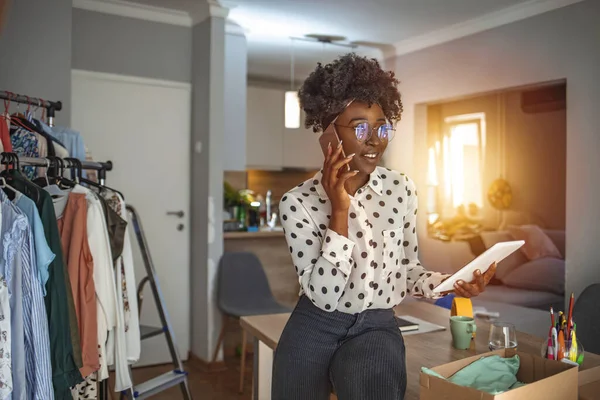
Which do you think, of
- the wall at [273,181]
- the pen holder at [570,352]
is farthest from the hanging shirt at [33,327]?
the wall at [273,181]

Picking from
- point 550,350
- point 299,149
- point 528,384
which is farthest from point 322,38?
point 528,384

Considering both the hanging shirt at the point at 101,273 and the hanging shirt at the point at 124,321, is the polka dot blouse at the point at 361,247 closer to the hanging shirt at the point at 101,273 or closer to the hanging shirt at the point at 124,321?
the hanging shirt at the point at 101,273

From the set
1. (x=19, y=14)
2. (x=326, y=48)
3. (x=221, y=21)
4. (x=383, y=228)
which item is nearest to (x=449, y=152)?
(x=326, y=48)

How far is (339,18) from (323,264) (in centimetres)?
327

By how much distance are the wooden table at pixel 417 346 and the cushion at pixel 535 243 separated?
80.4 inches

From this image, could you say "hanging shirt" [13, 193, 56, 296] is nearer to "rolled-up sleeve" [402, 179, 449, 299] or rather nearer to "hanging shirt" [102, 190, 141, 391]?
"hanging shirt" [102, 190, 141, 391]

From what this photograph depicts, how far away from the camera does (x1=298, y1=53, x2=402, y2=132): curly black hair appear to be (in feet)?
4.33

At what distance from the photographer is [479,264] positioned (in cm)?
137

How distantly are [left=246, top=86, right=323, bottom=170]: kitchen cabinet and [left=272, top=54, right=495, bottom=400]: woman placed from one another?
4.11 meters

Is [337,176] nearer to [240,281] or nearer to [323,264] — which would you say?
[323,264]

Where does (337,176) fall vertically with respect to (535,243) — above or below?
above

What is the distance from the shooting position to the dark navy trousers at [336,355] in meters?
1.15

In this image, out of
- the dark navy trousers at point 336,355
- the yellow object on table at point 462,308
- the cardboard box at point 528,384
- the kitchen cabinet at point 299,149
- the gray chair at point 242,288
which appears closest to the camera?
the cardboard box at point 528,384

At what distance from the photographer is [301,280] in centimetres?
126
